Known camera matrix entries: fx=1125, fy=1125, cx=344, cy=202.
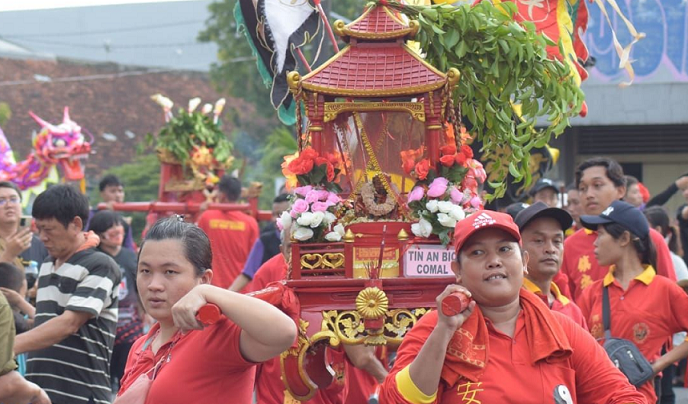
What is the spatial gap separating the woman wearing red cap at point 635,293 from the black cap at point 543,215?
3.68 feet

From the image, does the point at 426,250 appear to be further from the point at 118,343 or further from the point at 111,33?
the point at 111,33

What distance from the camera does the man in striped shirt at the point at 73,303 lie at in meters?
6.46

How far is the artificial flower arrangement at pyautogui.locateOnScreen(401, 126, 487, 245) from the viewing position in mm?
6598

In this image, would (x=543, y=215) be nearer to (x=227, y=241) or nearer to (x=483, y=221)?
(x=483, y=221)

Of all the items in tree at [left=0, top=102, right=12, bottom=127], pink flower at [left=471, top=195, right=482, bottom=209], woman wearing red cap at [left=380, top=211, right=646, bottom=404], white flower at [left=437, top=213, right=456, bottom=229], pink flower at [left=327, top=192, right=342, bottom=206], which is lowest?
woman wearing red cap at [left=380, top=211, right=646, bottom=404]

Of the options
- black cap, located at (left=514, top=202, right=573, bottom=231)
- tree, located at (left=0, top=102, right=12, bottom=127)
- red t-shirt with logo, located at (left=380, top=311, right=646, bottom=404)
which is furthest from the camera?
tree, located at (left=0, top=102, right=12, bottom=127)

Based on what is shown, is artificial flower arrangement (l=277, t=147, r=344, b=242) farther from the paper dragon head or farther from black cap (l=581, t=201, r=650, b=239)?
the paper dragon head

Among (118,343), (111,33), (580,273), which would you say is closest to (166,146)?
(118,343)

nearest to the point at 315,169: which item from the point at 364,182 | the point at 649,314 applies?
the point at 364,182

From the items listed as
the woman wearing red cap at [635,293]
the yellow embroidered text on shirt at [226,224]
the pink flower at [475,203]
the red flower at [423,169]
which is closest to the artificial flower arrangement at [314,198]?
the red flower at [423,169]

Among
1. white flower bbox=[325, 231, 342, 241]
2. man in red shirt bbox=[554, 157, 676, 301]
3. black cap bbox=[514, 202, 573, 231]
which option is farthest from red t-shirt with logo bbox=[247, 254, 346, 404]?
man in red shirt bbox=[554, 157, 676, 301]

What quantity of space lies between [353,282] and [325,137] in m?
0.98

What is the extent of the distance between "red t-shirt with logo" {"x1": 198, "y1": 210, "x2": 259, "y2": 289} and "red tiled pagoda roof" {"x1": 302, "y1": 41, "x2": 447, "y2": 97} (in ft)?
19.0

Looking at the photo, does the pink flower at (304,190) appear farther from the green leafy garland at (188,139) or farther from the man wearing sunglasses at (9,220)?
the green leafy garland at (188,139)
